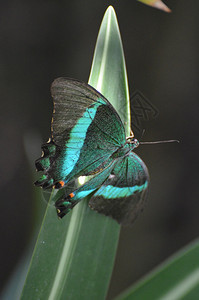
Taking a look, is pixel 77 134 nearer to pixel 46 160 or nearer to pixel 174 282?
pixel 46 160

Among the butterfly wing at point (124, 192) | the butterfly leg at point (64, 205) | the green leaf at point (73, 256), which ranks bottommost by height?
the green leaf at point (73, 256)

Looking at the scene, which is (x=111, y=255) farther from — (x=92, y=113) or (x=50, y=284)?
(x=92, y=113)

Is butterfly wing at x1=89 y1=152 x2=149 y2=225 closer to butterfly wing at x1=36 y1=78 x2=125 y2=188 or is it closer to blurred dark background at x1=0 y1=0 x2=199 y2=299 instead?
butterfly wing at x1=36 y1=78 x2=125 y2=188

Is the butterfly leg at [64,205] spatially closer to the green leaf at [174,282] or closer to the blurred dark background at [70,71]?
the green leaf at [174,282]

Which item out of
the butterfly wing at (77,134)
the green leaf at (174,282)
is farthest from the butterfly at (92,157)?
the green leaf at (174,282)

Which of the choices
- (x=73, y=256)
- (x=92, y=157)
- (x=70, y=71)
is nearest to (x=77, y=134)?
(x=92, y=157)

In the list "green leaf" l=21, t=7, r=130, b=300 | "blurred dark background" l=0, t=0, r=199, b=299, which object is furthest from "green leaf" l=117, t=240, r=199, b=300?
"blurred dark background" l=0, t=0, r=199, b=299

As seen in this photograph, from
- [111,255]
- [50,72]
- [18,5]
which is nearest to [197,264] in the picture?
[111,255]
